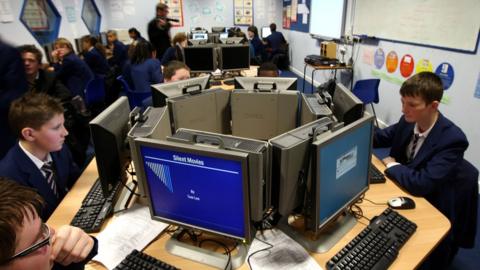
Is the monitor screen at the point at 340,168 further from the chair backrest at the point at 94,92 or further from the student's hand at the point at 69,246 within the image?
the chair backrest at the point at 94,92

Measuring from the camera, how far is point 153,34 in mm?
5371

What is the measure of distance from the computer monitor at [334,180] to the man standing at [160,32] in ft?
15.8

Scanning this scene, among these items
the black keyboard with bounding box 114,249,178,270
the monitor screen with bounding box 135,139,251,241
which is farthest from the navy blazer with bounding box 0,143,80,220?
the monitor screen with bounding box 135,139,251,241

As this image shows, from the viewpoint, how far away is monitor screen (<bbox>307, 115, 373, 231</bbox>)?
1.03 metres

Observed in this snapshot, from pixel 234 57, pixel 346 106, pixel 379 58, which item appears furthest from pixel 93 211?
pixel 379 58

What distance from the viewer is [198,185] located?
1042 mm

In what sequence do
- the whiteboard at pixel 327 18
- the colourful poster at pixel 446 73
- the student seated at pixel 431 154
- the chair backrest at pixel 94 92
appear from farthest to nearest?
1. the whiteboard at pixel 327 18
2. the chair backrest at pixel 94 92
3. the colourful poster at pixel 446 73
4. the student seated at pixel 431 154

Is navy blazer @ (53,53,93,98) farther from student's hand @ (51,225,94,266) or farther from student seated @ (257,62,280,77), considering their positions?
student's hand @ (51,225,94,266)

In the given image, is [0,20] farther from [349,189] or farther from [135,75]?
[349,189]

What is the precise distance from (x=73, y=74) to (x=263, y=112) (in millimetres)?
2821

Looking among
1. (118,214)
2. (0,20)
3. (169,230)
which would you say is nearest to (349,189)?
(169,230)

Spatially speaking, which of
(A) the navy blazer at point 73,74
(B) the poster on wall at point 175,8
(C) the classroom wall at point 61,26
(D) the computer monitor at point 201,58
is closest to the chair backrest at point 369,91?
(D) the computer monitor at point 201,58

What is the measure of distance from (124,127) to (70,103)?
1.76m

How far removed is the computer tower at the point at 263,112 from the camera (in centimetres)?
185
